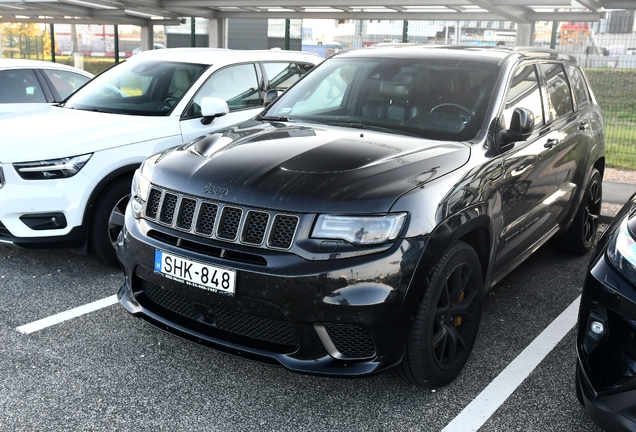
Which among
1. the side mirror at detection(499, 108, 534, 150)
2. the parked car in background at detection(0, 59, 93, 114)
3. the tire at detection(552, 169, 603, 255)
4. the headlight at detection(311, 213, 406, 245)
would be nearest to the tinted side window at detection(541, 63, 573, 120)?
the tire at detection(552, 169, 603, 255)

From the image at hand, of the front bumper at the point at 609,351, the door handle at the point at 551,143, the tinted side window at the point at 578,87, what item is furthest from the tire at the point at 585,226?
the front bumper at the point at 609,351

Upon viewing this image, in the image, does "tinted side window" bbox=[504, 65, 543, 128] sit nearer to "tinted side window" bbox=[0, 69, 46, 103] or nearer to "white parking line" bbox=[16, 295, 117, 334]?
"white parking line" bbox=[16, 295, 117, 334]

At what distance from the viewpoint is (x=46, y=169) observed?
460 centimetres

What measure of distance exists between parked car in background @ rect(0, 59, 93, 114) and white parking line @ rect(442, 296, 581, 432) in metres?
5.85

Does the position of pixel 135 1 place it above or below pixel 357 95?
above

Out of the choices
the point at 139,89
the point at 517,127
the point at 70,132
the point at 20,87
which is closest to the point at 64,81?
the point at 20,87

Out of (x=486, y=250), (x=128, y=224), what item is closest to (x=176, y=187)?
(x=128, y=224)

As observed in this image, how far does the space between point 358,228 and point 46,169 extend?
2673 mm

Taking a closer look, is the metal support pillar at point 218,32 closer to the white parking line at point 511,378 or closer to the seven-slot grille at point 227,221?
the white parking line at point 511,378

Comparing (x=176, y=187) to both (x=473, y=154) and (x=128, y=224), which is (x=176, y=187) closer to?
(x=128, y=224)

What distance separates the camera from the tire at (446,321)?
307 centimetres

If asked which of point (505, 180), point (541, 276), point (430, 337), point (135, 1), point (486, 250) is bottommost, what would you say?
point (541, 276)

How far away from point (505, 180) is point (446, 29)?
8.94 metres

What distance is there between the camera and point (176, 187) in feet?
10.8
